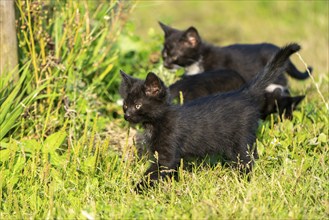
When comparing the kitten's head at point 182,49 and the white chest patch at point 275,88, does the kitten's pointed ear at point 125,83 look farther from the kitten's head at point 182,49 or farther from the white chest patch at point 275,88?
the kitten's head at point 182,49

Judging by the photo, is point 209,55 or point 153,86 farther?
point 209,55

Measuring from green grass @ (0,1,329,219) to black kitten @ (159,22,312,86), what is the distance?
0.26m

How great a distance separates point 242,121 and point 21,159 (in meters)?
1.92

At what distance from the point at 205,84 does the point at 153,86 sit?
5.61ft

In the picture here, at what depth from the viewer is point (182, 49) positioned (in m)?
7.93

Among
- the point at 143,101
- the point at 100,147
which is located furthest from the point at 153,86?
the point at 100,147

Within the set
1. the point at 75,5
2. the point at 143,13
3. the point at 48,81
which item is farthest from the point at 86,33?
the point at 143,13

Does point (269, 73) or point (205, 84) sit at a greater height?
point (269, 73)

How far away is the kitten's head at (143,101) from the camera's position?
17.1ft

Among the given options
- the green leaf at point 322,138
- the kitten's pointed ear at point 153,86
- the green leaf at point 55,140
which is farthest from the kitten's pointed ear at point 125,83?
the green leaf at point 322,138

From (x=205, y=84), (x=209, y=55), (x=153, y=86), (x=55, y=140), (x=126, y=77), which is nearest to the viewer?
(x=153, y=86)

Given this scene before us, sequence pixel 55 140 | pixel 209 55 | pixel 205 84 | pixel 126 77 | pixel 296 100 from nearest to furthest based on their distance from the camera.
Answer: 1. pixel 126 77
2. pixel 55 140
3. pixel 205 84
4. pixel 296 100
5. pixel 209 55

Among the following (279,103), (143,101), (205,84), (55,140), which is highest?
(143,101)

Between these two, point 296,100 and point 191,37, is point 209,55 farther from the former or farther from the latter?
point 296,100
